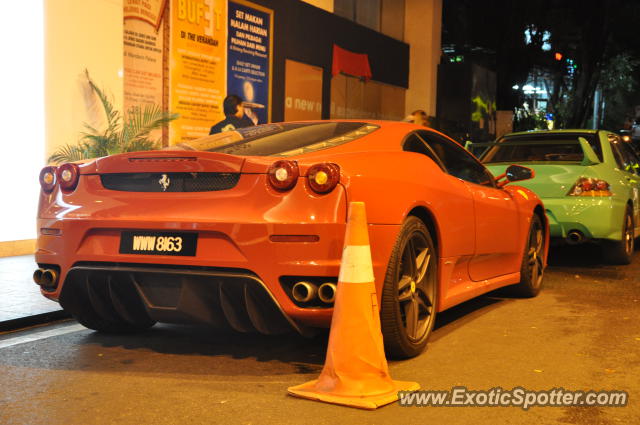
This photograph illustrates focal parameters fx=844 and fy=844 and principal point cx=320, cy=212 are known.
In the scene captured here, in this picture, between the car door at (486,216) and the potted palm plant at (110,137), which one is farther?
the potted palm plant at (110,137)

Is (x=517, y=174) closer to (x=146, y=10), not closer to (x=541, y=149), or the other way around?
(x=541, y=149)

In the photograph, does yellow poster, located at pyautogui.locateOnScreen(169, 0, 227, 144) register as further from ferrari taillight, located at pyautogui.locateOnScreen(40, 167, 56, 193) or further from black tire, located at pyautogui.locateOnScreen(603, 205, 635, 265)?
ferrari taillight, located at pyautogui.locateOnScreen(40, 167, 56, 193)

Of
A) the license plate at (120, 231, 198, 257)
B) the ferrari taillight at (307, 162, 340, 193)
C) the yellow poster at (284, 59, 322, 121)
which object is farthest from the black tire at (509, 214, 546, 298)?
the yellow poster at (284, 59, 322, 121)

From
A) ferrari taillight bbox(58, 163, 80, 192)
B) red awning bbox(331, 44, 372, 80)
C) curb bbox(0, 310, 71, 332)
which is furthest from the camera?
red awning bbox(331, 44, 372, 80)

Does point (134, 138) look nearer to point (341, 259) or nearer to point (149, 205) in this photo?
point (149, 205)

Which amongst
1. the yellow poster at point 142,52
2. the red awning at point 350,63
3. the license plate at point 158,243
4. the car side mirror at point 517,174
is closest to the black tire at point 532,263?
the car side mirror at point 517,174

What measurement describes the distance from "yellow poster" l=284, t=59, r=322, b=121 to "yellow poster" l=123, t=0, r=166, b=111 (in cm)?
411

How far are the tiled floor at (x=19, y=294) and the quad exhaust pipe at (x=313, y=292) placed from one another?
2576mm

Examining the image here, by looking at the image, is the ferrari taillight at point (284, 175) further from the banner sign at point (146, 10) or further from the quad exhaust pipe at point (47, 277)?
the banner sign at point (146, 10)

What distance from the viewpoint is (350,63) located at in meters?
18.1

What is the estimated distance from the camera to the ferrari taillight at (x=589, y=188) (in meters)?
8.86

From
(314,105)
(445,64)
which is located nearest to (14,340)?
(314,105)

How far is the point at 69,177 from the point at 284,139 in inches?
49.7

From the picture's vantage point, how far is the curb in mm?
5719
